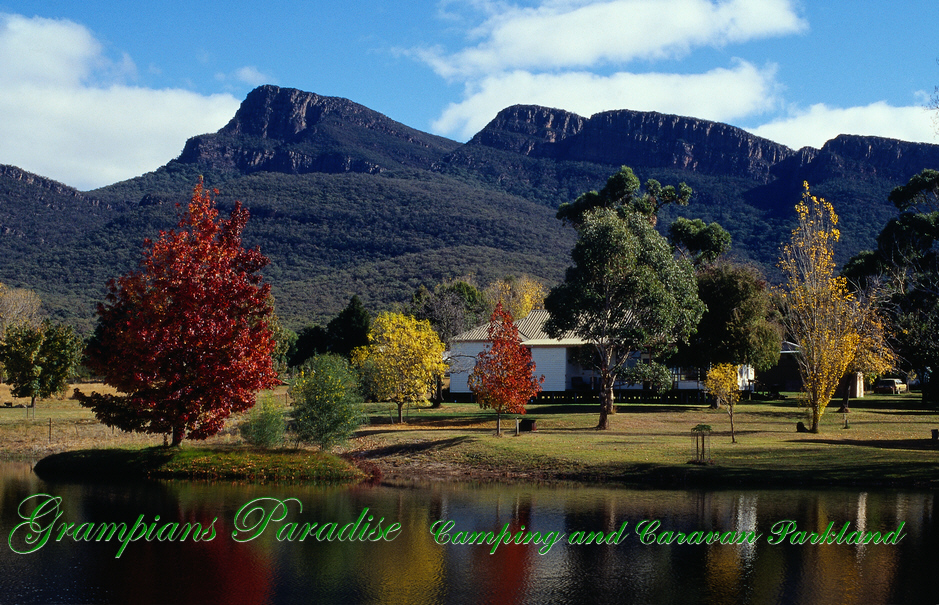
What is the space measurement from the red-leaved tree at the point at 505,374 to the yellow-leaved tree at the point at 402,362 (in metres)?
8.71

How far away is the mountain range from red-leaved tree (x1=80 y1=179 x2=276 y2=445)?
76.0 meters

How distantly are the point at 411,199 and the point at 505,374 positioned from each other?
11146 centimetres

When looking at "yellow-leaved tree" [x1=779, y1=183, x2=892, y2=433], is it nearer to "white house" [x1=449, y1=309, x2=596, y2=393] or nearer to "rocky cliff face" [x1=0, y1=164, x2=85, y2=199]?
"white house" [x1=449, y1=309, x2=596, y2=393]

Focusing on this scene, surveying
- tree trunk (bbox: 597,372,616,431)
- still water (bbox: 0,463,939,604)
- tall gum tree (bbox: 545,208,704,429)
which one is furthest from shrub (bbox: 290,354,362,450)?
tree trunk (bbox: 597,372,616,431)

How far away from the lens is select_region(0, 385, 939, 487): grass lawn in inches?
1026

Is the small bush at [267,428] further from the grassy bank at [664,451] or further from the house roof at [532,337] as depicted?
the house roof at [532,337]

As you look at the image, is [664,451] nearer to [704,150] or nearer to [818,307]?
[818,307]

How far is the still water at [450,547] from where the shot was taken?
13.3m

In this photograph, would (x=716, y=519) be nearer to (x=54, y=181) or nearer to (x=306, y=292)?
(x=306, y=292)

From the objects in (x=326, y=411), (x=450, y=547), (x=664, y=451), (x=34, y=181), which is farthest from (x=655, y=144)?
(x=450, y=547)

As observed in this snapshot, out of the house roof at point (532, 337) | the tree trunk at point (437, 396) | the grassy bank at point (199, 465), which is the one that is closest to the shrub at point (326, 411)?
the grassy bank at point (199, 465)

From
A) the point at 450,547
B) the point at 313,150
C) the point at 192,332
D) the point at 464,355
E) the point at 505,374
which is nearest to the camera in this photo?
the point at 450,547

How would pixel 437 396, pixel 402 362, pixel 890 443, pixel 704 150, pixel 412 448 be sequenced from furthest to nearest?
1. pixel 704 150
2. pixel 437 396
3. pixel 402 362
4. pixel 890 443
5. pixel 412 448

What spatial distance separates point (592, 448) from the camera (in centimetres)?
3106
